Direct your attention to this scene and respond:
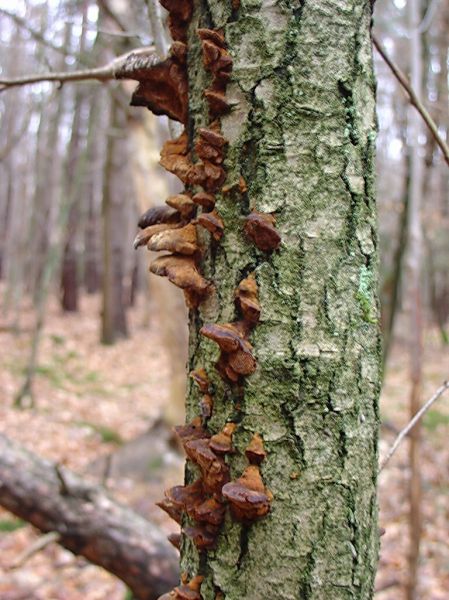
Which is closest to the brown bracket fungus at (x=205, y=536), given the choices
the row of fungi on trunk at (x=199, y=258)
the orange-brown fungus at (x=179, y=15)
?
the row of fungi on trunk at (x=199, y=258)

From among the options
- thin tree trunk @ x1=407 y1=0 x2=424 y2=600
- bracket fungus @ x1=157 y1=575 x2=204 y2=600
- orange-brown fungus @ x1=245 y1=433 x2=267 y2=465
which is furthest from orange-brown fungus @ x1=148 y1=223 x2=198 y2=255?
thin tree trunk @ x1=407 y1=0 x2=424 y2=600

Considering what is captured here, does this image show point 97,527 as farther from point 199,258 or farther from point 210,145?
point 210,145

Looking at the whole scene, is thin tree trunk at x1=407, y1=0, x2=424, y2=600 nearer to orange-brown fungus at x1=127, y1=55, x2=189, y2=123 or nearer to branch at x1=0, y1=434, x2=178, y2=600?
branch at x1=0, y1=434, x2=178, y2=600

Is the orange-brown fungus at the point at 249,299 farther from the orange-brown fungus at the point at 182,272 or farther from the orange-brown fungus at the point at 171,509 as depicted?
the orange-brown fungus at the point at 171,509

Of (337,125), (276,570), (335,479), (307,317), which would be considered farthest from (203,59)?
(276,570)

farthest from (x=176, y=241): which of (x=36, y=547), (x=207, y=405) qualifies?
(x=36, y=547)

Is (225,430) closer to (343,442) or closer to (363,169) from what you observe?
(343,442)
